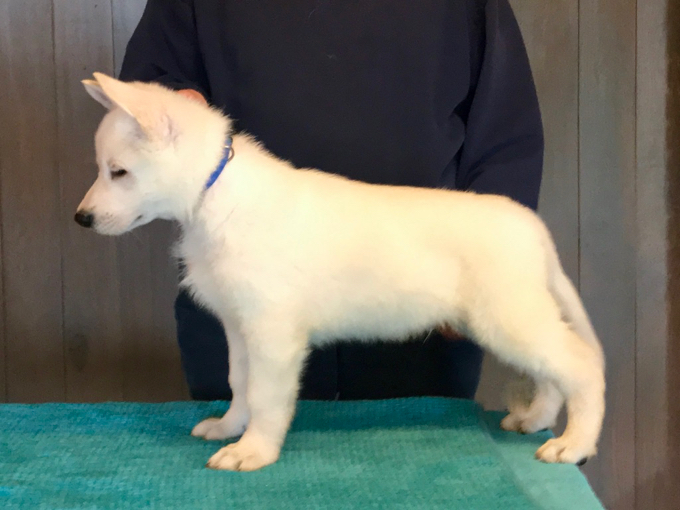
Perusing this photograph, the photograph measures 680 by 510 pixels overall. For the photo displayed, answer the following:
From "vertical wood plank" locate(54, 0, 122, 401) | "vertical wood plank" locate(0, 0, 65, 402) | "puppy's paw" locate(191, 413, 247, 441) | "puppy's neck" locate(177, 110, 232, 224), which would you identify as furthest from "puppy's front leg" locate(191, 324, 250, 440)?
"vertical wood plank" locate(0, 0, 65, 402)

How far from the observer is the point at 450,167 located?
198 cm

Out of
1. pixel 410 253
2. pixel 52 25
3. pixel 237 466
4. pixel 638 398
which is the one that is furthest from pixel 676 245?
pixel 52 25

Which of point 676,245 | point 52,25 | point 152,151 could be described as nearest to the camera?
point 152,151

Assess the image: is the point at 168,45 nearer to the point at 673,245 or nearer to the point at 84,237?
the point at 84,237

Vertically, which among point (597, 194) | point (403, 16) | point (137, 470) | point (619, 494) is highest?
point (403, 16)

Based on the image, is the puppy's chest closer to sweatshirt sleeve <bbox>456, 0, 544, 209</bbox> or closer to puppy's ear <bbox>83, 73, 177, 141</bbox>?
puppy's ear <bbox>83, 73, 177, 141</bbox>

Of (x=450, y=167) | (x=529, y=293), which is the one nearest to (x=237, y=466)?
(x=529, y=293)

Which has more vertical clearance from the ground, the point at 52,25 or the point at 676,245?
the point at 52,25

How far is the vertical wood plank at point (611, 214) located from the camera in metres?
2.56

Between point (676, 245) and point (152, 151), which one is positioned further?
point (676, 245)

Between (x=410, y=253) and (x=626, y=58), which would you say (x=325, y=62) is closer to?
(x=410, y=253)

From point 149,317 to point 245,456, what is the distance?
1451 millimetres

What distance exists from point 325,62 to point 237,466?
1.15 m

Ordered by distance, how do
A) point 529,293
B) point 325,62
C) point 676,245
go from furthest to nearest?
1. point 676,245
2. point 325,62
3. point 529,293
